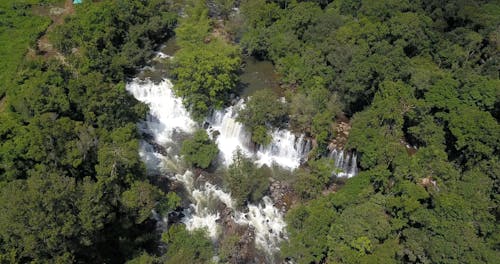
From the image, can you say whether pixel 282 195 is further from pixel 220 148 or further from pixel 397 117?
pixel 397 117

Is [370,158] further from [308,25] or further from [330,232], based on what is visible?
[308,25]

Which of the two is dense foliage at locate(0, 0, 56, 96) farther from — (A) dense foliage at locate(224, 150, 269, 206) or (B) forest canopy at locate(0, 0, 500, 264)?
(A) dense foliage at locate(224, 150, 269, 206)

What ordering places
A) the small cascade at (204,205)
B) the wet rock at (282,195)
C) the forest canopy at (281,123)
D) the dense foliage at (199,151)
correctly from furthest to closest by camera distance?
the dense foliage at (199,151), the wet rock at (282,195), the small cascade at (204,205), the forest canopy at (281,123)

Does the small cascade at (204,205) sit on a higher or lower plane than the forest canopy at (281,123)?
lower

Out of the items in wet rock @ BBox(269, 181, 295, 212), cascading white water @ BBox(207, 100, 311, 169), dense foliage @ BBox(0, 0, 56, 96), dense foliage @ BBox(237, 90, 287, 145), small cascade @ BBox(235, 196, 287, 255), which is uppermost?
dense foliage @ BBox(0, 0, 56, 96)

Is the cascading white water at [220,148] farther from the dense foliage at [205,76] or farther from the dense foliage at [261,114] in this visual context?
the dense foliage at [205,76]

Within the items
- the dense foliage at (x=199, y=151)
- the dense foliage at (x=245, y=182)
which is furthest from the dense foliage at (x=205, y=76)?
the dense foliage at (x=245, y=182)

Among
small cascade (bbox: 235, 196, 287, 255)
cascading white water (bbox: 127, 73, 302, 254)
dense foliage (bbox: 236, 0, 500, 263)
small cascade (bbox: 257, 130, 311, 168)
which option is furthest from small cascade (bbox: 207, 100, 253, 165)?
small cascade (bbox: 235, 196, 287, 255)
